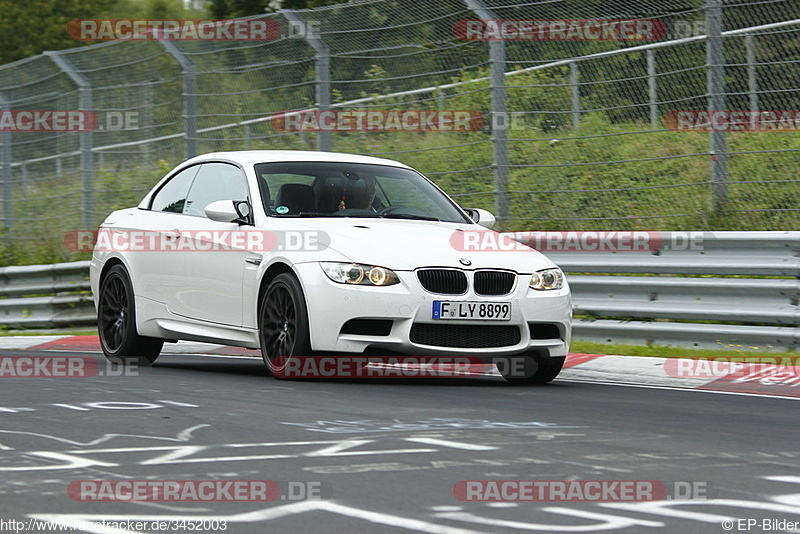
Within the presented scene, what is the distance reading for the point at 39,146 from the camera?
20281 millimetres

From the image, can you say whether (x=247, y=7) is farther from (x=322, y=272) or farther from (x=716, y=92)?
(x=322, y=272)

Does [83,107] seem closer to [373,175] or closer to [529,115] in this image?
[529,115]

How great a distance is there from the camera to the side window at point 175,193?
428 inches

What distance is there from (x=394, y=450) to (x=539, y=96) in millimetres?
7591

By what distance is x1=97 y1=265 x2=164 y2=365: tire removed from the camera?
11.0 meters

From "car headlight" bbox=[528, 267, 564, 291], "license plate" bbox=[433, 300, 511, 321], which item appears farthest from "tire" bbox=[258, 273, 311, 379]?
"car headlight" bbox=[528, 267, 564, 291]

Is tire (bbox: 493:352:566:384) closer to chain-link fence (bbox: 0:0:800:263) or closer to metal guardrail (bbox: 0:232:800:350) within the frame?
metal guardrail (bbox: 0:232:800:350)

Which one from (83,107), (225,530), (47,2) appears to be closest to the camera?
(225,530)

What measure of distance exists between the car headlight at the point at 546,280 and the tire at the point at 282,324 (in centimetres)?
149

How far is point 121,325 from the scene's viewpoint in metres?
11.2

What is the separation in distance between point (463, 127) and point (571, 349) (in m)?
3.08

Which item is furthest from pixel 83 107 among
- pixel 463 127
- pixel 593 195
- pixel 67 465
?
pixel 67 465

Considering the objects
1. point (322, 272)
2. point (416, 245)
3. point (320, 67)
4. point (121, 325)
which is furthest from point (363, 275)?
point (320, 67)

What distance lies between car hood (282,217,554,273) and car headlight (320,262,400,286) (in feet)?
0.12
